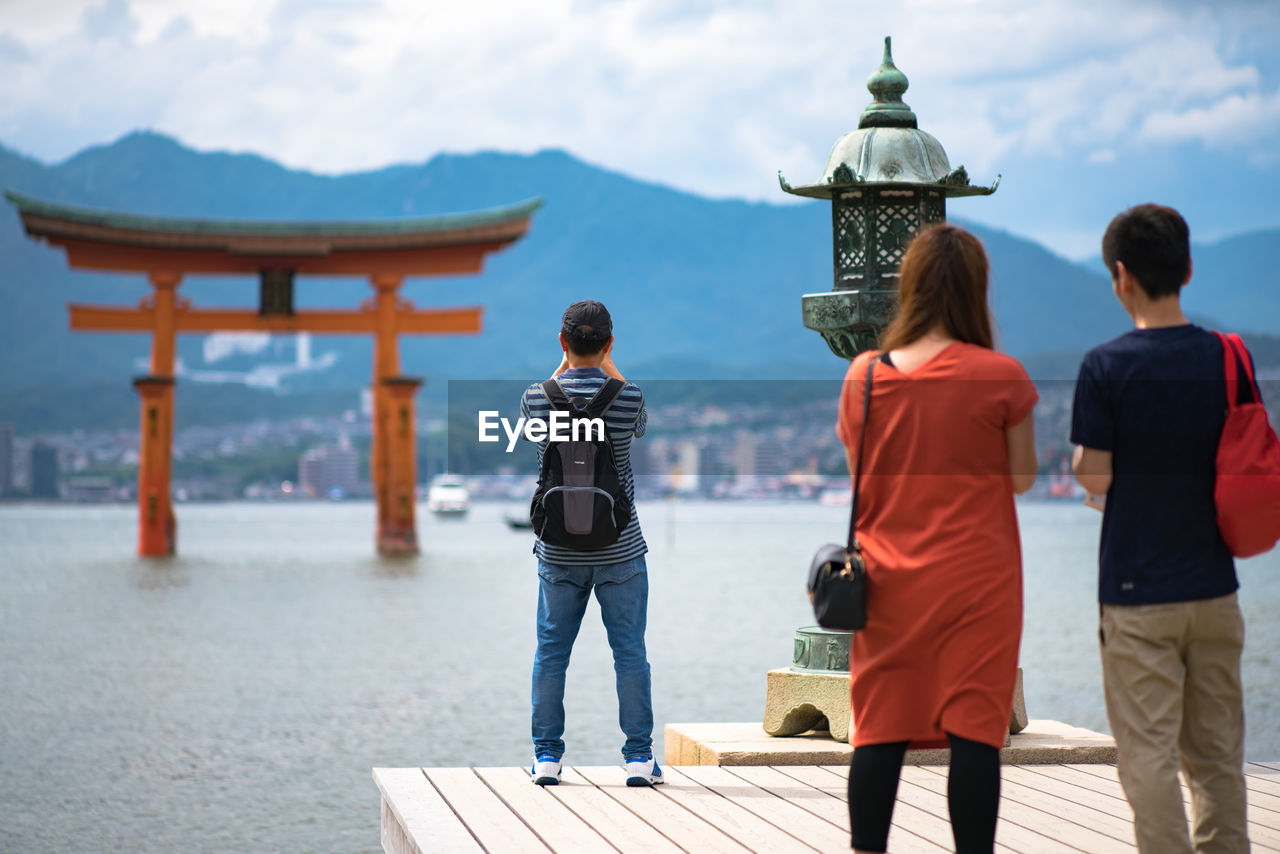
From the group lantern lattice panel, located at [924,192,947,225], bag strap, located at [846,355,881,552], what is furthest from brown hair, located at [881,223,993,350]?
lantern lattice panel, located at [924,192,947,225]

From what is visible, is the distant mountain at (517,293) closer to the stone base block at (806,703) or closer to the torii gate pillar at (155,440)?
the torii gate pillar at (155,440)

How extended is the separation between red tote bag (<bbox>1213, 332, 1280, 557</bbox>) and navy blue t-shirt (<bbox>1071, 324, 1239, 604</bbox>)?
0.06 feet

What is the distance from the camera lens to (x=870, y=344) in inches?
196

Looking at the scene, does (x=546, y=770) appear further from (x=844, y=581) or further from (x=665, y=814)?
(x=844, y=581)

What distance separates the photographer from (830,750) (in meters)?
4.55

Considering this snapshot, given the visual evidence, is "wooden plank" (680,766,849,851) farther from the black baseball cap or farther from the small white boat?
the small white boat

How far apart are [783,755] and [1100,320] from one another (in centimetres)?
15727

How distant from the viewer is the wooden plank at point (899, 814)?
11.4 feet

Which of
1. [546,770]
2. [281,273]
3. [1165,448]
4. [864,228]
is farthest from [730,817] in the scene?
[281,273]

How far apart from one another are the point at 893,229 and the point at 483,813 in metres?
2.64

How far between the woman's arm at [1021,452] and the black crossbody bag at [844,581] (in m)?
0.27

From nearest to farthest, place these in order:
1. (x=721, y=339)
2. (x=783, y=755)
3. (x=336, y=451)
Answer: (x=783, y=755) < (x=336, y=451) < (x=721, y=339)

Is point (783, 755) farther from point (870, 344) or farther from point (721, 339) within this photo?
point (721, 339)

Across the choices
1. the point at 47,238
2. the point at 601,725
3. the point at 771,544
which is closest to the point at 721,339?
the point at 771,544
